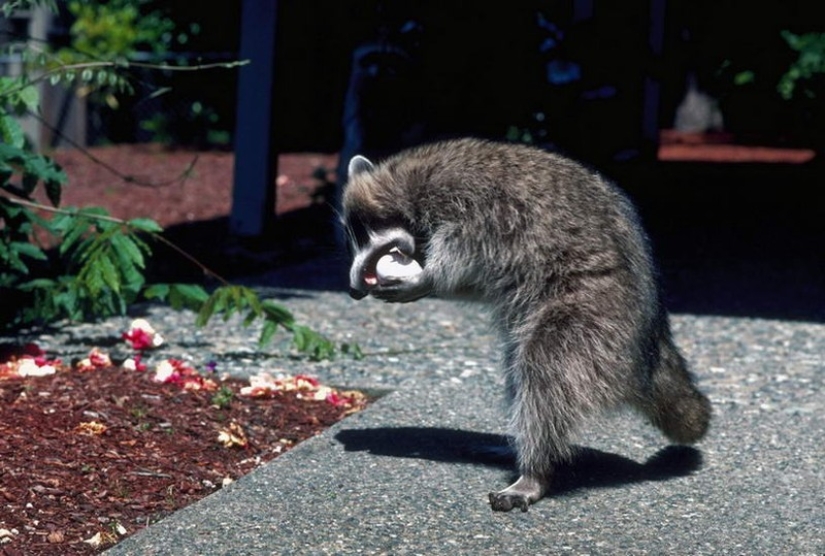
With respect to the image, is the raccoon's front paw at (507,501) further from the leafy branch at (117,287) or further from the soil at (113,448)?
the leafy branch at (117,287)

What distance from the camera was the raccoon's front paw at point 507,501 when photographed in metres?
4.70

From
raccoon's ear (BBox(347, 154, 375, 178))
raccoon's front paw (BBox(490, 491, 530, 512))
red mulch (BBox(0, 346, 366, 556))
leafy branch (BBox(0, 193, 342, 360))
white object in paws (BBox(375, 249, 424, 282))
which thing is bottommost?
red mulch (BBox(0, 346, 366, 556))

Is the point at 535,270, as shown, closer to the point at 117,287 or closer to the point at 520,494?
the point at 520,494

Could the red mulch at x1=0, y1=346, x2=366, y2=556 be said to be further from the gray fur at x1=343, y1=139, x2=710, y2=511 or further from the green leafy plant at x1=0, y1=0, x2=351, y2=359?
the gray fur at x1=343, y1=139, x2=710, y2=511

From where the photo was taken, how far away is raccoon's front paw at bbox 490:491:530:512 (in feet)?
15.4

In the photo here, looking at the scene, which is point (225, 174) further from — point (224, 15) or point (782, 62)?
point (782, 62)

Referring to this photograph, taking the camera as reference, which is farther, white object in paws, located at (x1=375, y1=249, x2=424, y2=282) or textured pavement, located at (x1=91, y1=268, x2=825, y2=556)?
white object in paws, located at (x1=375, y1=249, x2=424, y2=282)

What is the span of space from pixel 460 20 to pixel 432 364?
147 inches

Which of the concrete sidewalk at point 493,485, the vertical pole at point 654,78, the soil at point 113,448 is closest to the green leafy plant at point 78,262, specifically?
the soil at point 113,448

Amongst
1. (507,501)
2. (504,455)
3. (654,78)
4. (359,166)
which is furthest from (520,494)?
(654,78)

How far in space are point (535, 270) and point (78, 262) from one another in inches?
109

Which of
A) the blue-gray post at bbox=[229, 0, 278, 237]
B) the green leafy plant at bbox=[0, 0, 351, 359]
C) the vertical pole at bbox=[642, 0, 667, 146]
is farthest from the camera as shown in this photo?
the vertical pole at bbox=[642, 0, 667, 146]

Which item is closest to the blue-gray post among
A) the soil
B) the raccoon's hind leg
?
the soil

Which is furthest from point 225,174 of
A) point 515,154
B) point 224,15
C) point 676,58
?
point 515,154
